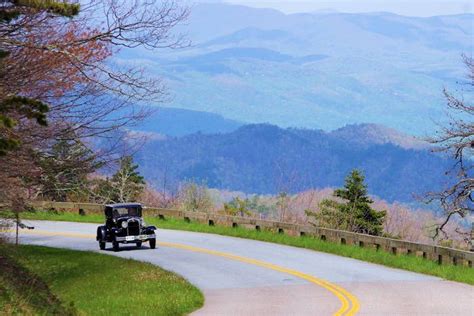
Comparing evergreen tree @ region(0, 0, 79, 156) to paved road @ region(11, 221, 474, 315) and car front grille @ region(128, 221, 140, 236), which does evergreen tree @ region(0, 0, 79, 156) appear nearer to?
paved road @ region(11, 221, 474, 315)

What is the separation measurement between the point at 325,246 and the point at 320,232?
1937 mm

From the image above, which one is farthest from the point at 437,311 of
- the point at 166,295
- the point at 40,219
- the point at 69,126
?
the point at 40,219

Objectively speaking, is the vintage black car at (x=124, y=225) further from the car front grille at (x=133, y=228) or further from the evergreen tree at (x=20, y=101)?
the evergreen tree at (x=20, y=101)

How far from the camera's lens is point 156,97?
21016 millimetres

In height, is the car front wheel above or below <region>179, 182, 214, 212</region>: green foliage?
below

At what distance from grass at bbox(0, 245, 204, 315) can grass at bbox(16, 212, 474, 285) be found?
4167 mm

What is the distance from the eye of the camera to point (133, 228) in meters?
32.7

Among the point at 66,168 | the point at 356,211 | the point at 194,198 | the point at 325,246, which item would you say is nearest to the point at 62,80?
the point at 66,168

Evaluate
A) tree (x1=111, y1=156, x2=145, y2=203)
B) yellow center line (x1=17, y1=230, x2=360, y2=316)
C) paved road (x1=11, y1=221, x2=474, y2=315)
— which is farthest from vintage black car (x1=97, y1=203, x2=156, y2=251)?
tree (x1=111, y1=156, x2=145, y2=203)

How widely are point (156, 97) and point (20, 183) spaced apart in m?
3.98

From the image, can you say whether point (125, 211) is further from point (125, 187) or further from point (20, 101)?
point (20, 101)

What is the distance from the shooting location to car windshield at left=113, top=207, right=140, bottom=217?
32.5 meters

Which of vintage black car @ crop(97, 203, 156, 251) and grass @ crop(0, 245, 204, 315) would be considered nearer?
grass @ crop(0, 245, 204, 315)

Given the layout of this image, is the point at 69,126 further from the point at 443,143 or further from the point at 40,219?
the point at 40,219
